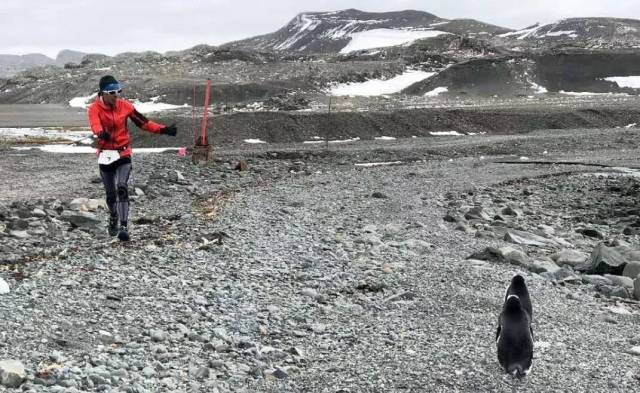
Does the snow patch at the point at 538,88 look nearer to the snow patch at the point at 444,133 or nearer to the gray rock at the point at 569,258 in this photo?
the snow patch at the point at 444,133

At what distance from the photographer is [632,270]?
984cm

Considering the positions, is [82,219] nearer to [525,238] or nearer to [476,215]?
[525,238]

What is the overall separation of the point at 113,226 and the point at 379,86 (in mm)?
47113

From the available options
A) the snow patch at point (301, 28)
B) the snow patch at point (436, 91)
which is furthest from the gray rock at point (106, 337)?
the snow patch at point (301, 28)

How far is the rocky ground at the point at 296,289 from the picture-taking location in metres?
5.48

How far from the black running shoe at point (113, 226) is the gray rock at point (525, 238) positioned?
6375mm

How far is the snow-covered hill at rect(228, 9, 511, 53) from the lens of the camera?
119 meters

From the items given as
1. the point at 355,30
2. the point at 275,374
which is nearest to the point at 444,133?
the point at 275,374

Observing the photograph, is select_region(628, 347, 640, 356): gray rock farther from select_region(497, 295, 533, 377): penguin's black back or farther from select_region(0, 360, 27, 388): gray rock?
select_region(0, 360, 27, 388): gray rock

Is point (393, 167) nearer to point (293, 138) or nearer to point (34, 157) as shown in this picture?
point (293, 138)

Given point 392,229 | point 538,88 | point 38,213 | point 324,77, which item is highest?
point 324,77

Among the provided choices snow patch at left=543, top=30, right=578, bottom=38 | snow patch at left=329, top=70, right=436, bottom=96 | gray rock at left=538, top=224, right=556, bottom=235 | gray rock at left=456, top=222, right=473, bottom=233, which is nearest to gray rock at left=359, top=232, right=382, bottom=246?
gray rock at left=456, top=222, right=473, bottom=233

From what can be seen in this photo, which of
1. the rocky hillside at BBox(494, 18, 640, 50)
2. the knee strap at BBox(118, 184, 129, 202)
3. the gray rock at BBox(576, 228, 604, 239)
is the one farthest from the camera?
the rocky hillside at BBox(494, 18, 640, 50)

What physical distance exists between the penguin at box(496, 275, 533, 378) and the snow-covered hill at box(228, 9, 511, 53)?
107 metres
